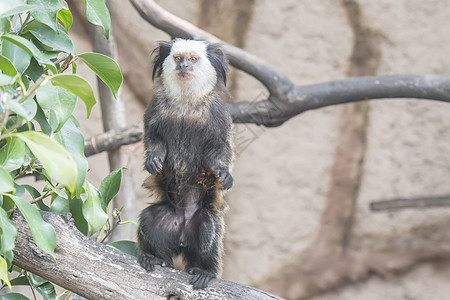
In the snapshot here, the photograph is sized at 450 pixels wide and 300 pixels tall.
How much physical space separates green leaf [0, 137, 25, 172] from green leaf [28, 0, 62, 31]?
448mm

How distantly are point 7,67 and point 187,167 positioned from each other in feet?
3.74

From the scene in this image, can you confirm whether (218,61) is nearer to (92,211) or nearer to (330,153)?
(92,211)

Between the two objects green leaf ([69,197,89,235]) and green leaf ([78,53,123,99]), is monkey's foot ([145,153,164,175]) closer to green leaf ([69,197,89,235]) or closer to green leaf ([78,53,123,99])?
green leaf ([69,197,89,235])

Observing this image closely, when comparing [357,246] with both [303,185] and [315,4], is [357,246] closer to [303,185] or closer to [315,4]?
[303,185]

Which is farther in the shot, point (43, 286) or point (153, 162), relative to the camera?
point (153, 162)

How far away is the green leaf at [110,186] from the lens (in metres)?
2.52

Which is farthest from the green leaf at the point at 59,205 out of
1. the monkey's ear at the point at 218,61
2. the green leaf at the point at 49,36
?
the monkey's ear at the point at 218,61

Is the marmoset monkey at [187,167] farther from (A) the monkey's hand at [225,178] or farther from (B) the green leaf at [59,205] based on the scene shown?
(B) the green leaf at [59,205]

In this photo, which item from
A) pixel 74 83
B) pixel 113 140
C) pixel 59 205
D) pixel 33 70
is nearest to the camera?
pixel 74 83

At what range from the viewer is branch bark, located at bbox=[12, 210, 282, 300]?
2193 millimetres

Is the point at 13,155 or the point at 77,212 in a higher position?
the point at 13,155

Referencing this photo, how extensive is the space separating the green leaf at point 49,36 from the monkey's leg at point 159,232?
0.92 meters

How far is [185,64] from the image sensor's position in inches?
115

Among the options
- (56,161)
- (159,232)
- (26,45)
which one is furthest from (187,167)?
(56,161)
